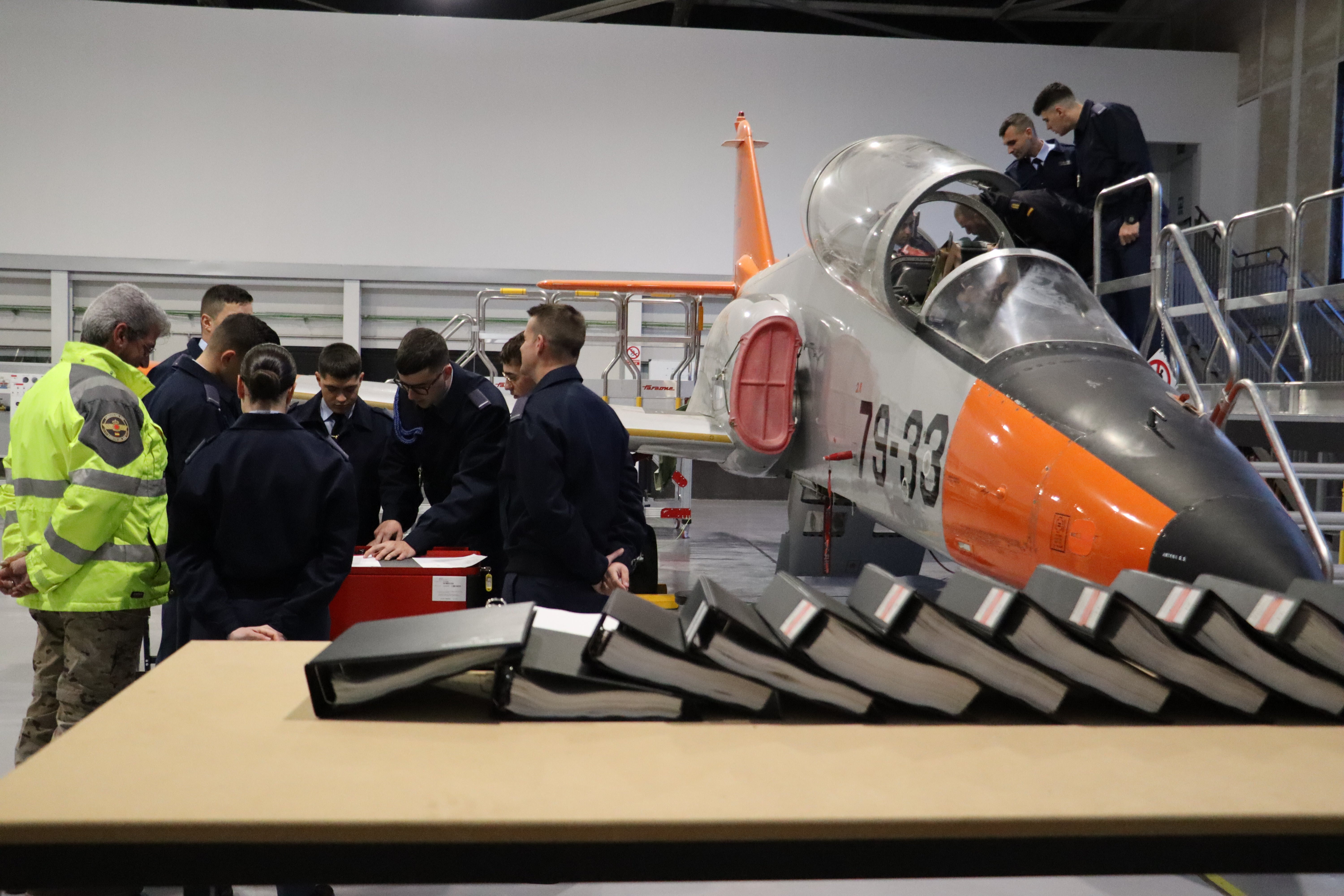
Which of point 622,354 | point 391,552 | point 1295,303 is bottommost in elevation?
point 391,552

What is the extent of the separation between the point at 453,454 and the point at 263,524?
164cm

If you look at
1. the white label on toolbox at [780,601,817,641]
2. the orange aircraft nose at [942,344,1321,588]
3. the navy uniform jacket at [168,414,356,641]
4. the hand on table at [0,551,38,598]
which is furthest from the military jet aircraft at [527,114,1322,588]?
the hand on table at [0,551,38,598]

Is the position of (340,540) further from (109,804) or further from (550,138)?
(550,138)

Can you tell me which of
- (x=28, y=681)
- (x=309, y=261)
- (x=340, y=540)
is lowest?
(x=28, y=681)

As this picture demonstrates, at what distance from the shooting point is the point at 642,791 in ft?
2.95

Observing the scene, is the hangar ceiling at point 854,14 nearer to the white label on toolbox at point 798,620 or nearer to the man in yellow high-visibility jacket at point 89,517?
the man in yellow high-visibility jacket at point 89,517

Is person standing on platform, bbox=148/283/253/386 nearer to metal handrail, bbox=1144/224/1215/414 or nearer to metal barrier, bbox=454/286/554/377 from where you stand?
metal barrier, bbox=454/286/554/377

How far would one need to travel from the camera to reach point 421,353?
158 inches

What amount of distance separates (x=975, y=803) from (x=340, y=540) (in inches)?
92.1

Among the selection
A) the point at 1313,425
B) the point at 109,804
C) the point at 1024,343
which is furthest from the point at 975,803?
the point at 1313,425

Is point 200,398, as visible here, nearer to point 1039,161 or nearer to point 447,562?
point 447,562

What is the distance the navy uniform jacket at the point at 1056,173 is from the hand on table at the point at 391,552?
15.7 ft

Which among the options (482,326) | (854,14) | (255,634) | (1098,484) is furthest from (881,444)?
(854,14)

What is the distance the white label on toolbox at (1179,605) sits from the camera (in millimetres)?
1131
